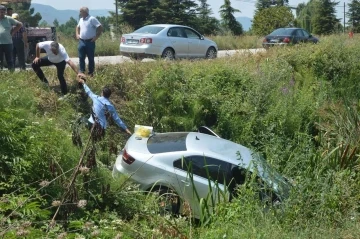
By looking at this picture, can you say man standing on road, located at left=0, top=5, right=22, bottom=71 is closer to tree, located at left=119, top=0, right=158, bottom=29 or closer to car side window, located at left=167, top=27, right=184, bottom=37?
car side window, located at left=167, top=27, right=184, bottom=37

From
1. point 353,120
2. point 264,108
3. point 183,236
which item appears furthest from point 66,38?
point 183,236

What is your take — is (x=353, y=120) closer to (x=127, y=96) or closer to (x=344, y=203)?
(x=344, y=203)

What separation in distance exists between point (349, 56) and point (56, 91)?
926 cm

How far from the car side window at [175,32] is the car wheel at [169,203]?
39.6ft

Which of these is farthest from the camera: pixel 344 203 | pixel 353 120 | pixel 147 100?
pixel 147 100

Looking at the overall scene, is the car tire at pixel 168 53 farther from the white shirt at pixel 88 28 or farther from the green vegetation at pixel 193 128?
the white shirt at pixel 88 28

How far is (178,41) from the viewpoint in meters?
20.4

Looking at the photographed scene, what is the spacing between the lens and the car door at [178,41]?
20.2 metres

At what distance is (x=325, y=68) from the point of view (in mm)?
17328

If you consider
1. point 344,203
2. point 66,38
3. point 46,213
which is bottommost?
point 344,203

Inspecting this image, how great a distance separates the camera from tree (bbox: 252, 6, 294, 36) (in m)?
39.2

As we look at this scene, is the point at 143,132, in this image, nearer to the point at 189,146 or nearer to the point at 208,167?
the point at 189,146

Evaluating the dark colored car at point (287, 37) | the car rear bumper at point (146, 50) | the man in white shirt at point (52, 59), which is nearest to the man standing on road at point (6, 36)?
the man in white shirt at point (52, 59)

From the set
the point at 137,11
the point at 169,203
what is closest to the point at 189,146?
the point at 169,203
